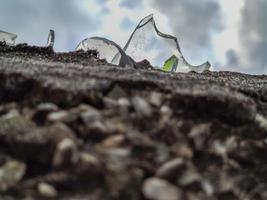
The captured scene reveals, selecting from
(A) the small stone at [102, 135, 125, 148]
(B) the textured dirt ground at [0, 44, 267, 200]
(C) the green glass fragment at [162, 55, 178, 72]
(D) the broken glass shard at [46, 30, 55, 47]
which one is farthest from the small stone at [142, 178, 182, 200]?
(D) the broken glass shard at [46, 30, 55, 47]

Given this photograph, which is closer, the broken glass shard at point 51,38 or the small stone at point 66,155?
the small stone at point 66,155

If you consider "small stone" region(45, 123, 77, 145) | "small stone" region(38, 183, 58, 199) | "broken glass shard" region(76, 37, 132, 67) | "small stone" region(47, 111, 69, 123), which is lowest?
"small stone" region(38, 183, 58, 199)

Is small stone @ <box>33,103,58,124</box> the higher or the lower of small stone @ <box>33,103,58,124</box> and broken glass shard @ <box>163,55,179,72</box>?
the lower

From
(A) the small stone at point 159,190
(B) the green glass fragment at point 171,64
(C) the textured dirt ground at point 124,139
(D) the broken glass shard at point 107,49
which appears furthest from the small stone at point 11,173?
(B) the green glass fragment at point 171,64

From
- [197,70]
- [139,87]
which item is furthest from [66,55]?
[139,87]

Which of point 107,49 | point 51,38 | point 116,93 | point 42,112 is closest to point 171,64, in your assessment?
point 107,49

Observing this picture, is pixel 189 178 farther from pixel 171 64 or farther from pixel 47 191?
pixel 171 64

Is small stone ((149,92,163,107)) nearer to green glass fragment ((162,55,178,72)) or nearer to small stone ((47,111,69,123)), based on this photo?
small stone ((47,111,69,123))

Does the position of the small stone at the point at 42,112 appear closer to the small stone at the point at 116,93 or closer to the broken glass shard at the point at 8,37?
the small stone at the point at 116,93

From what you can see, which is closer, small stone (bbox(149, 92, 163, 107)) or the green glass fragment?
small stone (bbox(149, 92, 163, 107))
